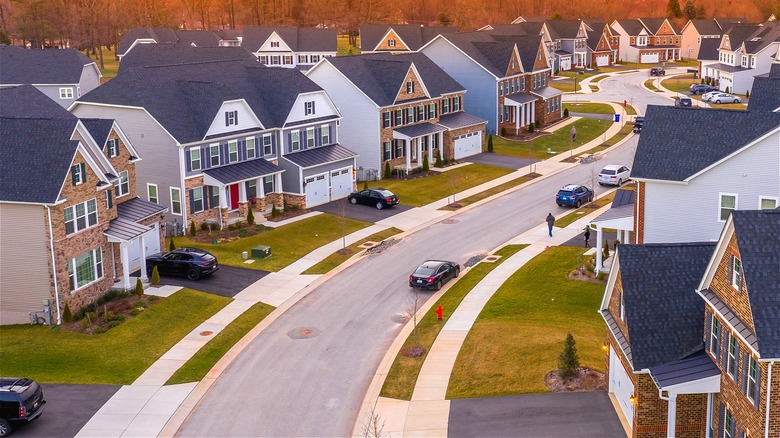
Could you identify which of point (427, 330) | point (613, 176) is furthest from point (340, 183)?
point (427, 330)

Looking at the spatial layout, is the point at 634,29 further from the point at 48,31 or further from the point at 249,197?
the point at 249,197

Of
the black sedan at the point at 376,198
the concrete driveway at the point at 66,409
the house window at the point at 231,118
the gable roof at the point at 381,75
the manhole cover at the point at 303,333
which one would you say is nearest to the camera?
the concrete driveway at the point at 66,409

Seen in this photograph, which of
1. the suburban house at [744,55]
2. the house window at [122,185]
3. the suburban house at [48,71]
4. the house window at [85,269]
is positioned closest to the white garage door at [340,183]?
the house window at [122,185]

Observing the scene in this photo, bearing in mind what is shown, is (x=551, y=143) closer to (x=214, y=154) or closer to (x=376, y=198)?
(x=376, y=198)

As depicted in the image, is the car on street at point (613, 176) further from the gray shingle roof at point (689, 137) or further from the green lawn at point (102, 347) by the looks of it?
the green lawn at point (102, 347)

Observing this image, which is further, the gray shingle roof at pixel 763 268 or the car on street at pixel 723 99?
the car on street at pixel 723 99

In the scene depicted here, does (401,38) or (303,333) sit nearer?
(303,333)

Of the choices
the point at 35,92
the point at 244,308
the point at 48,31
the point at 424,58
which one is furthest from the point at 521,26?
the point at 244,308
